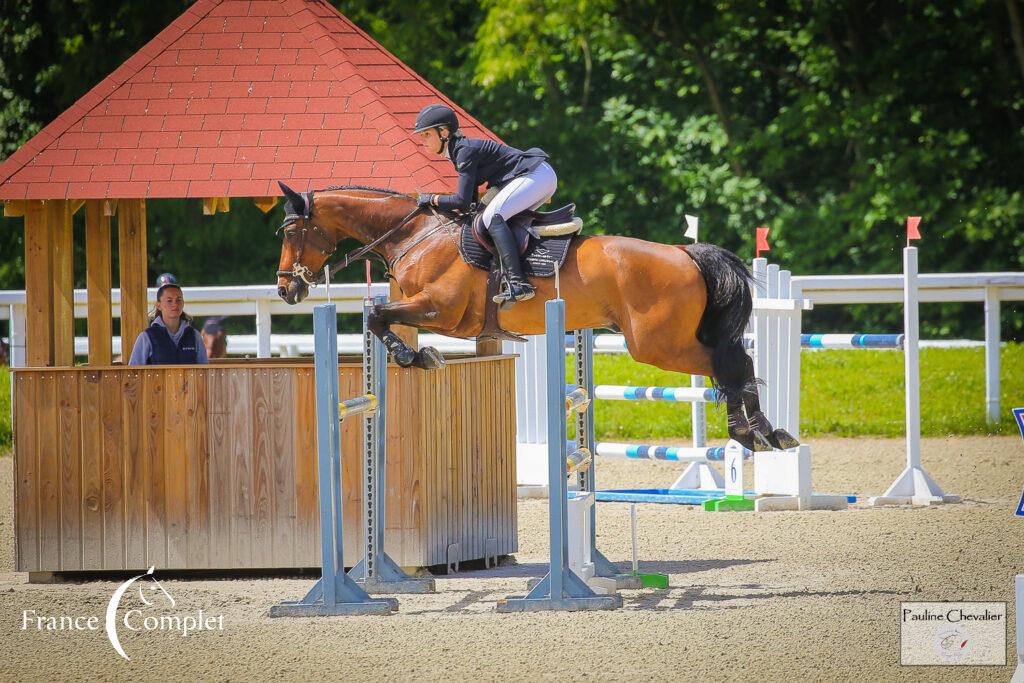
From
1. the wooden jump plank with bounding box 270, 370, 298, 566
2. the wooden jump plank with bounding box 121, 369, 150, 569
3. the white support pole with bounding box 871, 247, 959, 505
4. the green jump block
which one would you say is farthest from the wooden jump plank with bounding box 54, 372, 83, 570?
the white support pole with bounding box 871, 247, 959, 505

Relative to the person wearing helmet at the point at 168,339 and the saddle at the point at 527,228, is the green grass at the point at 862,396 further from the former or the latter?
the saddle at the point at 527,228

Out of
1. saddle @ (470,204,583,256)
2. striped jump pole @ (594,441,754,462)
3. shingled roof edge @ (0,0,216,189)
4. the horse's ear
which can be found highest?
shingled roof edge @ (0,0,216,189)

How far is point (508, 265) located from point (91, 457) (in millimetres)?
2680

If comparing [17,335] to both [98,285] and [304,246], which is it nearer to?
[98,285]

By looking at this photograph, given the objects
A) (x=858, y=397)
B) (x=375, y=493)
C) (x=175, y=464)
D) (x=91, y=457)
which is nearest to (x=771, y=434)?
(x=375, y=493)

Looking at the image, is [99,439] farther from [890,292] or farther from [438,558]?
[890,292]

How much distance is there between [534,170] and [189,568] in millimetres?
2966

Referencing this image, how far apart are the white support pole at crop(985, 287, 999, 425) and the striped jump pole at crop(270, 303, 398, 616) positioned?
7.79m

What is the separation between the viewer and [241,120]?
327 inches

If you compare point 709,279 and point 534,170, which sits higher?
point 534,170

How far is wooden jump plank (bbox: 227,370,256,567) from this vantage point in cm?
822

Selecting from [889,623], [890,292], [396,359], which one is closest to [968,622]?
[889,623]

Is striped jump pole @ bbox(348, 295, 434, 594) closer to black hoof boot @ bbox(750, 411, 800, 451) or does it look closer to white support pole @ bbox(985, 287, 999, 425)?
black hoof boot @ bbox(750, 411, 800, 451)

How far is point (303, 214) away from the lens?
7.58m
